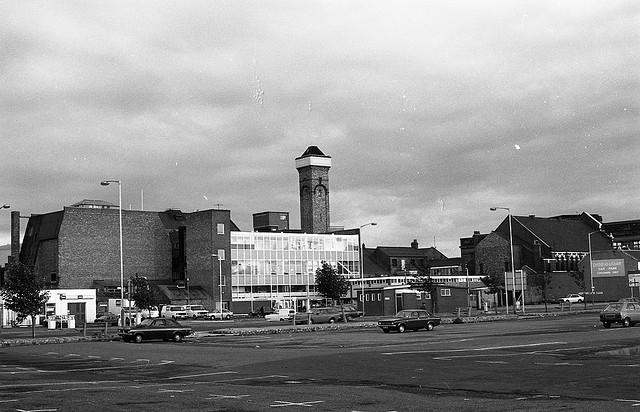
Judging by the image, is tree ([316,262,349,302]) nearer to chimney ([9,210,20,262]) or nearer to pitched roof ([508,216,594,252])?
chimney ([9,210,20,262])

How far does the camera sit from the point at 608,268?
5202 inches

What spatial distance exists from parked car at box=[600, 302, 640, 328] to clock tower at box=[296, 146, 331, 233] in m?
99.4

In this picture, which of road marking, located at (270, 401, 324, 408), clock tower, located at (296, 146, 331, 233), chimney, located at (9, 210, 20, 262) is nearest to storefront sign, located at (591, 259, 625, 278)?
clock tower, located at (296, 146, 331, 233)

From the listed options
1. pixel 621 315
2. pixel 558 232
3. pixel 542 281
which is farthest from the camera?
pixel 558 232

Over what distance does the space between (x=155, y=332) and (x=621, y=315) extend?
2821cm

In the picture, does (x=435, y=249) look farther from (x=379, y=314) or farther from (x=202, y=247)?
(x=379, y=314)

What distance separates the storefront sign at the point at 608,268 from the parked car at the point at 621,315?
83.6 meters

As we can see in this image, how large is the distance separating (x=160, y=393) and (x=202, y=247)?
4325 inches

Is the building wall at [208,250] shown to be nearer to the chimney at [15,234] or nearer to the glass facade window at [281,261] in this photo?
the glass facade window at [281,261]

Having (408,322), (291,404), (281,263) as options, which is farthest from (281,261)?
(291,404)

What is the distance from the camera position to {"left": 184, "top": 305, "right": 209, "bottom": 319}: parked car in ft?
351

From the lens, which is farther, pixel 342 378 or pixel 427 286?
pixel 427 286

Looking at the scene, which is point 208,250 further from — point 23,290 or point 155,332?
point 155,332

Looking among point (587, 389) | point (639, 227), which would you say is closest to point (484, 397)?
point (587, 389)
